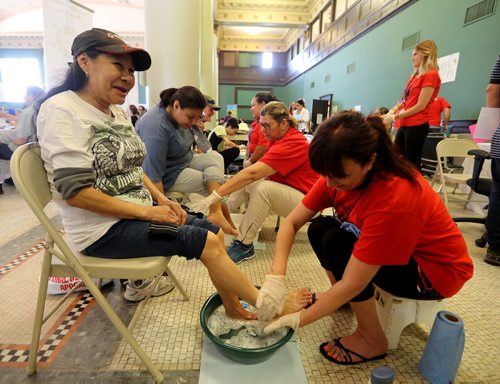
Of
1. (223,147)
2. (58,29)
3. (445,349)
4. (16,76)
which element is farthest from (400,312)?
(16,76)

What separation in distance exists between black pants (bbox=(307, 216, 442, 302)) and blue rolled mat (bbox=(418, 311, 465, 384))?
0.31 feet

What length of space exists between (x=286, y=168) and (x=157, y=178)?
78cm

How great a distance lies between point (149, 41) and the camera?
279 cm

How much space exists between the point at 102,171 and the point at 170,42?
86.9 inches

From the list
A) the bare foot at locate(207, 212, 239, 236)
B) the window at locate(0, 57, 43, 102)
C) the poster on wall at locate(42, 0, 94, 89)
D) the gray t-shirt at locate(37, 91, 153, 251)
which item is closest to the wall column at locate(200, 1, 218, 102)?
the poster on wall at locate(42, 0, 94, 89)

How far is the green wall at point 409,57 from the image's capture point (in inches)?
144

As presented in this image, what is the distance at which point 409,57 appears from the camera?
501 cm

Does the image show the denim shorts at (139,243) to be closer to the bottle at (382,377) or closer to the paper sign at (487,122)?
the bottle at (382,377)

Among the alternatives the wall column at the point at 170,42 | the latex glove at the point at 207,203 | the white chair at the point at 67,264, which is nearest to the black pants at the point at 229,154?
the wall column at the point at 170,42

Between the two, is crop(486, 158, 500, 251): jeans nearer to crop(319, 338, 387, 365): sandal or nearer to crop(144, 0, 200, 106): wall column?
crop(319, 338, 387, 365): sandal

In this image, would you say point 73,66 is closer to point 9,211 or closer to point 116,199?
point 116,199

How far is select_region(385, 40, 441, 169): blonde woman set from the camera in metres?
2.56

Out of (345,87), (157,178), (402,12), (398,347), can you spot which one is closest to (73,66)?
(157,178)

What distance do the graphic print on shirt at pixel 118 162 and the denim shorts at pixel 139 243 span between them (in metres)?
0.13
